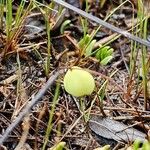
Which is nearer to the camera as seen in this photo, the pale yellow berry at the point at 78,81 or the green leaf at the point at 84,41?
the pale yellow berry at the point at 78,81

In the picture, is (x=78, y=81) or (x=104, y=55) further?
(x=104, y=55)

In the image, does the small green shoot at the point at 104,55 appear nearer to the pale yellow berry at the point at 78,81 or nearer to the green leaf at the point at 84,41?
the green leaf at the point at 84,41

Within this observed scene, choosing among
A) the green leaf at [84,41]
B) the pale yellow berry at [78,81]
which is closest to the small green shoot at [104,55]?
the green leaf at [84,41]

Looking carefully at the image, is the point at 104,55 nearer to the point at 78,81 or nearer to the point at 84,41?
the point at 84,41

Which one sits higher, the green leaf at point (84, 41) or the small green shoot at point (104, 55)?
the green leaf at point (84, 41)

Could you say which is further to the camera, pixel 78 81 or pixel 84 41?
pixel 84 41

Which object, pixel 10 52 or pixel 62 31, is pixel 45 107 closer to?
pixel 10 52

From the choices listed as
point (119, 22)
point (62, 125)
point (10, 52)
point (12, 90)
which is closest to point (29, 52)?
point (10, 52)

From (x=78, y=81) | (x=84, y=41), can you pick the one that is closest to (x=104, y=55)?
(x=84, y=41)

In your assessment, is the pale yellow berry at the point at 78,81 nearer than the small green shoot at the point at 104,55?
Yes
